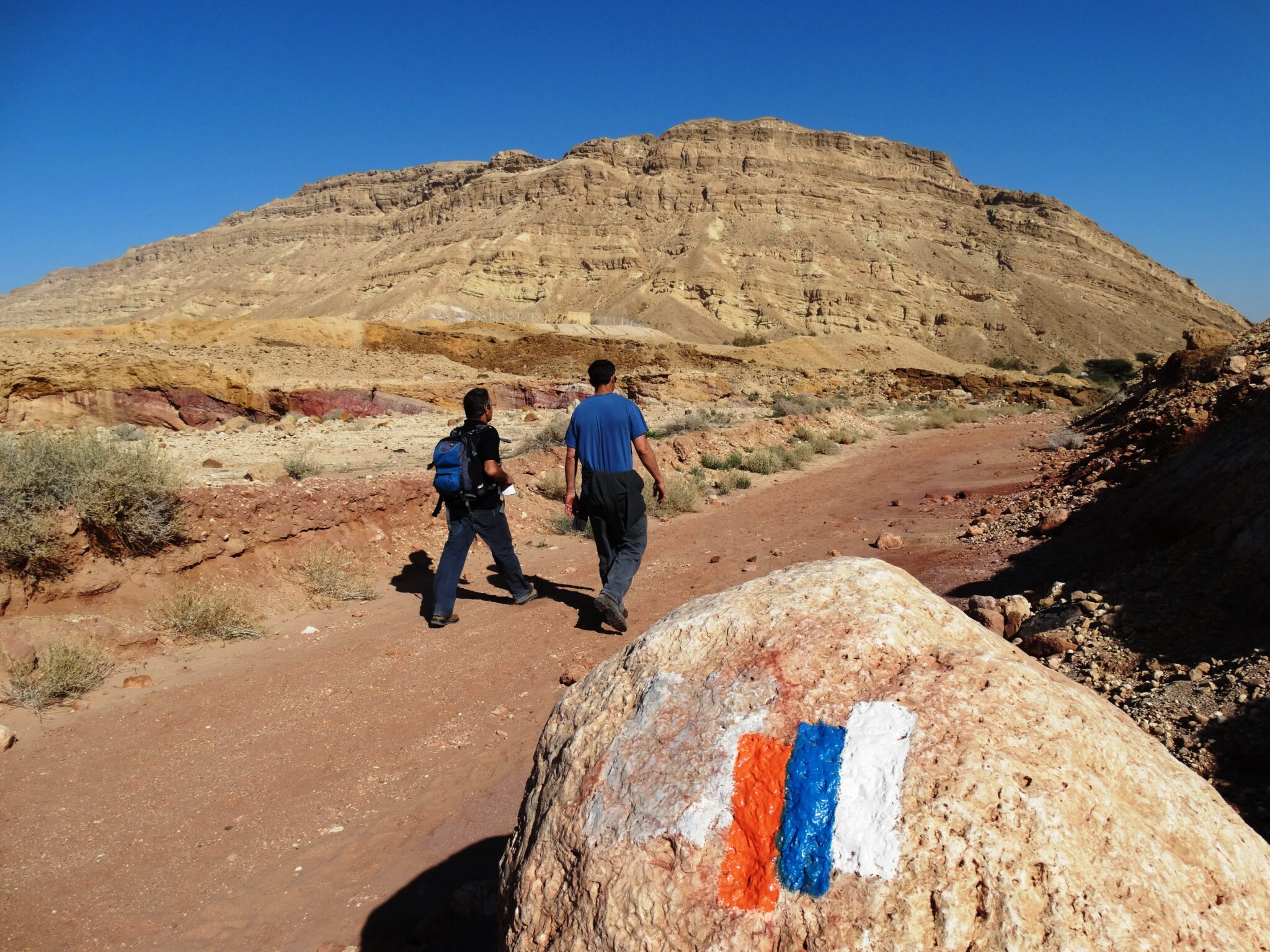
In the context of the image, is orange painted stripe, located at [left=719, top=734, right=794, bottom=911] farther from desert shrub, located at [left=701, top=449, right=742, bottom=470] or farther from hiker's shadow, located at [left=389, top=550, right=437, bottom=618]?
desert shrub, located at [left=701, top=449, right=742, bottom=470]

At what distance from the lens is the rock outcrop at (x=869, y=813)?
4.72 feet

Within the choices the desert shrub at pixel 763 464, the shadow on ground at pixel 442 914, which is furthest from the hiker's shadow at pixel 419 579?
the desert shrub at pixel 763 464

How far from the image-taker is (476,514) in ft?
19.2

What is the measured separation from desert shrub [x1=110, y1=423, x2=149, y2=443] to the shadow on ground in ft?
36.3

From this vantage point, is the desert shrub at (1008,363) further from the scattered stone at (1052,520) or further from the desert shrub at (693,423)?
the scattered stone at (1052,520)

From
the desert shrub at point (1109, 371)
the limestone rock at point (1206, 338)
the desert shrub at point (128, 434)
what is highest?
the desert shrub at point (1109, 371)

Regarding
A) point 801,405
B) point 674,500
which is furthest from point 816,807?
point 801,405

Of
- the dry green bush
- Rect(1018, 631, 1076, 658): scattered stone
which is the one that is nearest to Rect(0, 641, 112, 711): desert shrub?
Rect(1018, 631, 1076, 658): scattered stone

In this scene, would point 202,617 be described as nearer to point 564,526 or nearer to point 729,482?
point 564,526

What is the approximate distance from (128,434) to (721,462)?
9899mm

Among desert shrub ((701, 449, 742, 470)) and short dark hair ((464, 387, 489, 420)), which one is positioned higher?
short dark hair ((464, 387, 489, 420))

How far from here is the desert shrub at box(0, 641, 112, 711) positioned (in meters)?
4.48

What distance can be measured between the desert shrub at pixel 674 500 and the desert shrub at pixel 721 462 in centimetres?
252

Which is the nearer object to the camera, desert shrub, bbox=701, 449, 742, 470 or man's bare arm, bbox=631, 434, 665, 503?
man's bare arm, bbox=631, 434, 665, 503
